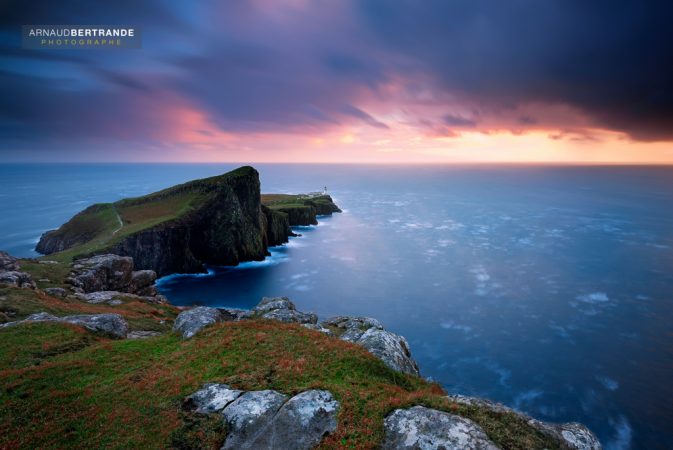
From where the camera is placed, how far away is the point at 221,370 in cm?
1920

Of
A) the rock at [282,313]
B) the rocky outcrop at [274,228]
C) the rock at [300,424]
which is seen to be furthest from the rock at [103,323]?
the rocky outcrop at [274,228]

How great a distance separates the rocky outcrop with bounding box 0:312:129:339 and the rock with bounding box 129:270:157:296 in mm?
27824

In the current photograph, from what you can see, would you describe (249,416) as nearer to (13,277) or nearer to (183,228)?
(13,277)

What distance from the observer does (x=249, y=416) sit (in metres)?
15.4

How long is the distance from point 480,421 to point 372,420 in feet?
15.1

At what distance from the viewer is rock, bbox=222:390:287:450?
14.6m

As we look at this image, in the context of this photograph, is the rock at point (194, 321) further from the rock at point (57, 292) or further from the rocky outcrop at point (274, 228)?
the rocky outcrop at point (274, 228)

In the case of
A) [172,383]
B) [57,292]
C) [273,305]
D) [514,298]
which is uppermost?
[172,383]

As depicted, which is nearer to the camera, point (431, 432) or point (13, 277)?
point (431, 432)

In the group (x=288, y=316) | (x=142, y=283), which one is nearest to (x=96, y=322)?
(x=288, y=316)

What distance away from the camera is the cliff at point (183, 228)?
297 ft

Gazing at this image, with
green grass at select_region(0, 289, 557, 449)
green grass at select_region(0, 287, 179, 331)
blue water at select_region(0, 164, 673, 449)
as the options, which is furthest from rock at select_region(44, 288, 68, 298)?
blue water at select_region(0, 164, 673, 449)

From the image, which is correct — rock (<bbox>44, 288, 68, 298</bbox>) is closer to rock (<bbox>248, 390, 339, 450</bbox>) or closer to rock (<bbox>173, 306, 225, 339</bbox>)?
rock (<bbox>173, 306, 225, 339</bbox>)

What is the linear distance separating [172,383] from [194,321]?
361 inches
